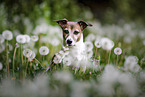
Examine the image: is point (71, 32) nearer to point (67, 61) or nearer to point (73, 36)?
point (73, 36)

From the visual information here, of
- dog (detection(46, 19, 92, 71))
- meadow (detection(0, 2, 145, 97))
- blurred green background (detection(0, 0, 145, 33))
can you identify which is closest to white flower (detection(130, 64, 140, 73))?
meadow (detection(0, 2, 145, 97))

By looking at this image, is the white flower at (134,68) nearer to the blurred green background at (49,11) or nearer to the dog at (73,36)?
the dog at (73,36)

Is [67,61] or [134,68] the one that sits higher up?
[67,61]

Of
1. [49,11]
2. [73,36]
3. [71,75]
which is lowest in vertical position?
[71,75]

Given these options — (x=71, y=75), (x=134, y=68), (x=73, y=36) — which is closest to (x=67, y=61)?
(x=71, y=75)

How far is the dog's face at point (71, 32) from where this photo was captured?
2739 millimetres

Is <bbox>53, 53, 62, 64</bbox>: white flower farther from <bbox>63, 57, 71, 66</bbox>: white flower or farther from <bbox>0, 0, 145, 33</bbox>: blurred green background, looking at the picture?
<bbox>0, 0, 145, 33</bbox>: blurred green background

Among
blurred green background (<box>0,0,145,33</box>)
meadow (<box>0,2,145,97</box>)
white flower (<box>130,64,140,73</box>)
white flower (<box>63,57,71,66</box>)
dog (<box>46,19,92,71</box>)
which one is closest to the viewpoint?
meadow (<box>0,2,145,97</box>)

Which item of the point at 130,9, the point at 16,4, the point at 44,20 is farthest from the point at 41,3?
the point at 130,9

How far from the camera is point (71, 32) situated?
282cm

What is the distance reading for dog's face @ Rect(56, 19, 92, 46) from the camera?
2.74 metres

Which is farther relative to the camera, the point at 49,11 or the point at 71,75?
the point at 49,11

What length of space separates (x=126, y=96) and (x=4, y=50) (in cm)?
293

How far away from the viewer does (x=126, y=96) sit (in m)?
1.84
